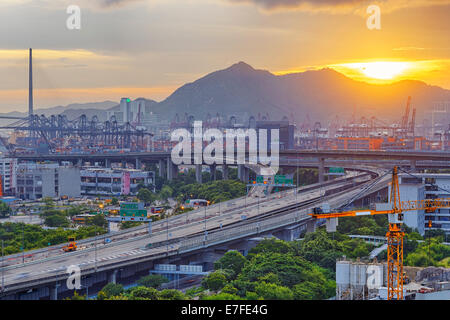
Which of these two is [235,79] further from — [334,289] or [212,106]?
[334,289]

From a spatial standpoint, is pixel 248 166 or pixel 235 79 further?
pixel 235 79

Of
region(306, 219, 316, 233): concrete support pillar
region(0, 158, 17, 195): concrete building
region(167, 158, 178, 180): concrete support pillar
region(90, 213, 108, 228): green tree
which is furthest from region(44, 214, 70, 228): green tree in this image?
region(167, 158, 178, 180): concrete support pillar

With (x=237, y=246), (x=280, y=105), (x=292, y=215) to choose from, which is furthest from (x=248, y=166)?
(x=280, y=105)

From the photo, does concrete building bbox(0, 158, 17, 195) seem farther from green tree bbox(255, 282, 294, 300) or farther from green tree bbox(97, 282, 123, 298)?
green tree bbox(255, 282, 294, 300)

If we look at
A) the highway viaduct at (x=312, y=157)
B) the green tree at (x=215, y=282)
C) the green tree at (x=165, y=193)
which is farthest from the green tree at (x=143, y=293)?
the highway viaduct at (x=312, y=157)

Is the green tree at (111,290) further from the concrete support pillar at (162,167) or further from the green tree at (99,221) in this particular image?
the concrete support pillar at (162,167)

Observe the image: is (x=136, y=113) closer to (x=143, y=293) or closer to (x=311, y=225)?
(x=311, y=225)
